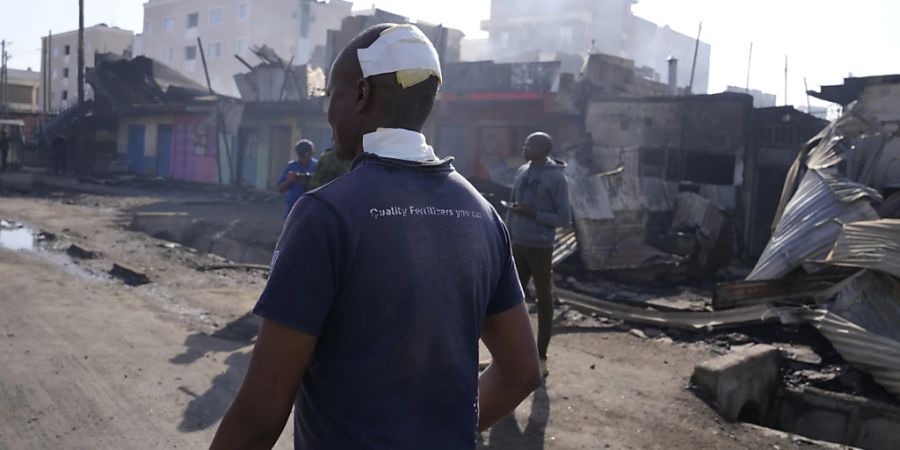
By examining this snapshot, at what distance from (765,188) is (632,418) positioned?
11002 mm

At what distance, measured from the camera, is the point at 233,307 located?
771cm

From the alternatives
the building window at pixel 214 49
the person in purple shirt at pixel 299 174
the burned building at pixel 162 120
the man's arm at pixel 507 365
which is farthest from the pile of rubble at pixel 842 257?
the building window at pixel 214 49

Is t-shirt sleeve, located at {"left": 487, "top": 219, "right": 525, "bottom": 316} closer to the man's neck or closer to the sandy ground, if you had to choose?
the sandy ground

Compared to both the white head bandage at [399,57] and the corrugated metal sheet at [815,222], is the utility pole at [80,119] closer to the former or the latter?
the corrugated metal sheet at [815,222]

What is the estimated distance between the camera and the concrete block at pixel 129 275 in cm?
872

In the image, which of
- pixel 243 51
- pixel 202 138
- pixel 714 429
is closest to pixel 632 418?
pixel 714 429

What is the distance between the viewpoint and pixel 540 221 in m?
5.75

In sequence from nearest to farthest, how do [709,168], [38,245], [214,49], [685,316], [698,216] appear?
1. [685,316]
2. [38,245]
3. [698,216]
4. [709,168]
5. [214,49]

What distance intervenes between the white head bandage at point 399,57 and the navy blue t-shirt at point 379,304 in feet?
0.61

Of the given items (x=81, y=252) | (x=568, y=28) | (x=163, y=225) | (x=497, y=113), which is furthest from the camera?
(x=568, y=28)

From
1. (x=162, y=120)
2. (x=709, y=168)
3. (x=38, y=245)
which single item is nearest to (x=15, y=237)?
(x=38, y=245)

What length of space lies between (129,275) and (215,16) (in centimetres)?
5159

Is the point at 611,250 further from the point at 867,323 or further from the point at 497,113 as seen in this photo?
the point at 497,113

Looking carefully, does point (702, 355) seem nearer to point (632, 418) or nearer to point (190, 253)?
point (632, 418)
